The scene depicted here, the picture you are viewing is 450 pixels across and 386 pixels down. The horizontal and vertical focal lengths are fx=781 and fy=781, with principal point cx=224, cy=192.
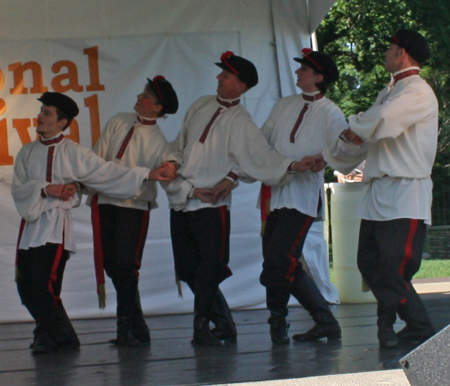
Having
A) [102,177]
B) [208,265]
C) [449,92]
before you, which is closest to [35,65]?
[102,177]

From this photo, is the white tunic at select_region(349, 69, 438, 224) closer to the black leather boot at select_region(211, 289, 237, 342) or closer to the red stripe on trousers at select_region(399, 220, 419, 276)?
the red stripe on trousers at select_region(399, 220, 419, 276)

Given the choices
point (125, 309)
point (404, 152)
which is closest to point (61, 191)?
point (125, 309)

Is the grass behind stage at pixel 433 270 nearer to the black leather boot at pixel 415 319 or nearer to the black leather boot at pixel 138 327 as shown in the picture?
the black leather boot at pixel 138 327

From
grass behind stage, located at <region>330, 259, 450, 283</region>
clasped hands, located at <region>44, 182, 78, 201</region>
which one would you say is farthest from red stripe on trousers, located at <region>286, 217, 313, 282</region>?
grass behind stage, located at <region>330, 259, 450, 283</region>

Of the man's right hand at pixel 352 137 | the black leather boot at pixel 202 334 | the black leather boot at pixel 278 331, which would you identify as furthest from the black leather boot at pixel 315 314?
the man's right hand at pixel 352 137

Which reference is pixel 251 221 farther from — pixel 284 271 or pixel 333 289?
pixel 284 271

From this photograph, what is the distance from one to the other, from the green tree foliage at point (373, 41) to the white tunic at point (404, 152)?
24.7ft

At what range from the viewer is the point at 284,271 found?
176 inches

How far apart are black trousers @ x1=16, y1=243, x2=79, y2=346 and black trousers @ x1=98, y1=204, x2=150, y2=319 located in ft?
0.91

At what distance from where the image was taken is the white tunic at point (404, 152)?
4.09 metres

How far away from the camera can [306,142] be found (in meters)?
4.65

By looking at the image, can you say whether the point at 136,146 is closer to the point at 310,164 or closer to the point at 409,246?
the point at 310,164

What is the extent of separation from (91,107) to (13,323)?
1839mm

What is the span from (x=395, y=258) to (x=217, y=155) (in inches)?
49.6
